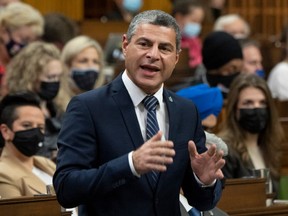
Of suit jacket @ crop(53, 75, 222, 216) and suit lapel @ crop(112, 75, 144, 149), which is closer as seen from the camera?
suit jacket @ crop(53, 75, 222, 216)

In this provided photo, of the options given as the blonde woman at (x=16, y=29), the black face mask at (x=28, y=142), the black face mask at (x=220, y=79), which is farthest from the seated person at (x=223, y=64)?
the black face mask at (x=28, y=142)

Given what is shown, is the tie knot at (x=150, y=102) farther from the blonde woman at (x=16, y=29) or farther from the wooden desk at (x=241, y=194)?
the blonde woman at (x=16, y=29)

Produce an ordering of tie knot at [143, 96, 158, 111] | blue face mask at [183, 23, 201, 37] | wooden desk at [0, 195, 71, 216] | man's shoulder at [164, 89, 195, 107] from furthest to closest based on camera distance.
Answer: blue face mask at [183, 23, 201, 37] → wooden desk at [0, 195, 71, 216] → man's shoulder at [164, 89, 195, 107] → tie knot at [143, 96, 158, 111]

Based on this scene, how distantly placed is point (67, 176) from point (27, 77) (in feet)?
11.2

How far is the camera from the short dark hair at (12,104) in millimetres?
5547

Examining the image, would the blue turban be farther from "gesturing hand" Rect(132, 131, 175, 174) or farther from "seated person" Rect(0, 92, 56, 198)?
"gesturing hand" Rect(132, 131, 175, 174)

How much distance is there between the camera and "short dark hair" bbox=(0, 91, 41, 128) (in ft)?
18.2

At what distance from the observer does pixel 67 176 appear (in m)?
3.43

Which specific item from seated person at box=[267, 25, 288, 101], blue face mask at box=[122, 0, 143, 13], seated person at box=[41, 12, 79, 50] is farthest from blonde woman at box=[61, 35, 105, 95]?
blue face mask at box=[122, 0, 143, 13]

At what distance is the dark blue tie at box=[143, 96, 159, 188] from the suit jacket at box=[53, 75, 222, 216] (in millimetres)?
25

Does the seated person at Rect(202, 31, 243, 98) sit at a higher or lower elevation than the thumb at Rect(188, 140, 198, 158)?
lower

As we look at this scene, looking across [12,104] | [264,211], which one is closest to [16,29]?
[12,104]

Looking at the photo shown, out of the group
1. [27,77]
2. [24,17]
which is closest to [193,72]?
[24,17]

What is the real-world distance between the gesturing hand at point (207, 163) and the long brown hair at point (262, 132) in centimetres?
250
